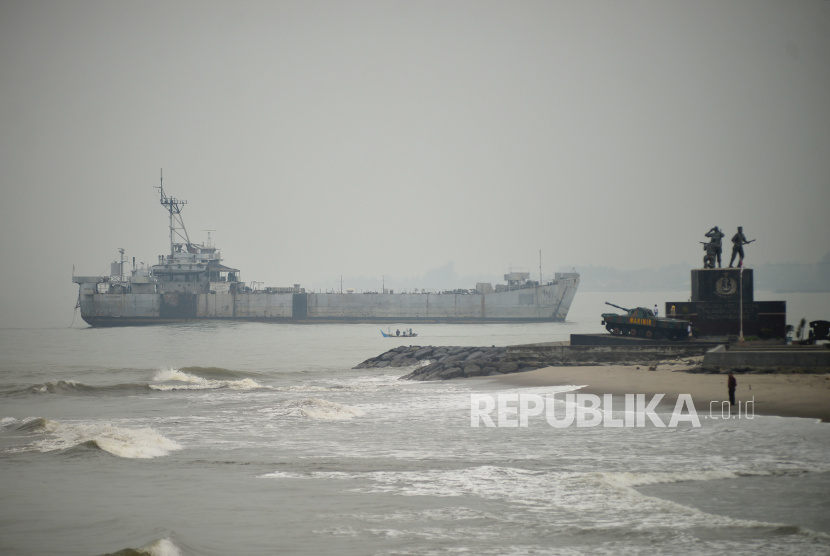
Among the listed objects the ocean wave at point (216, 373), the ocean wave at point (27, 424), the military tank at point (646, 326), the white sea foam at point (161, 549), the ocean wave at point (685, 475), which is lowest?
the ocean wave at point (216, 373)

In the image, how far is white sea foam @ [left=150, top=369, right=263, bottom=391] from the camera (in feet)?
96.9

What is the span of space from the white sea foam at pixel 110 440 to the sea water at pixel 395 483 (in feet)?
0.22

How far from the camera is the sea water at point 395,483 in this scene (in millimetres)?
9078

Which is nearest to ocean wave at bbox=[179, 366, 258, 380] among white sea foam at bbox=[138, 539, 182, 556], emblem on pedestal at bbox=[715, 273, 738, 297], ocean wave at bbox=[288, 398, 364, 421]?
ocean wave at bbox=[288, 398, 364, 421]

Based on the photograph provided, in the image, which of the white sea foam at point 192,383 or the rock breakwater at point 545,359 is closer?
the rock breakwater at point 545,359

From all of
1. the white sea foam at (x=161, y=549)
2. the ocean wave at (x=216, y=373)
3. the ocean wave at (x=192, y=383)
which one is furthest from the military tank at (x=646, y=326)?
the white sea foam at (x=161, y=549)

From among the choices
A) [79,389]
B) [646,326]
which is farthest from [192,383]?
[646,326]

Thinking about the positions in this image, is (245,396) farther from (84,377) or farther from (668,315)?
(668,315)

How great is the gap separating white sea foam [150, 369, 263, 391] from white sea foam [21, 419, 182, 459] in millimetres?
10895

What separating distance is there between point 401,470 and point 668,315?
20.5 metres

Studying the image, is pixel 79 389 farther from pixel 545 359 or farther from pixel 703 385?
pixel 703 385

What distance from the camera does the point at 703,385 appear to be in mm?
20359

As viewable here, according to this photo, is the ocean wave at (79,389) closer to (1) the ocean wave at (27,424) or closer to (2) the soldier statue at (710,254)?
(1) the ocean wave at (27,424)

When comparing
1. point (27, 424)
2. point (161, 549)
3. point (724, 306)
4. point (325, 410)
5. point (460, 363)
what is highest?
point (724, 306)
